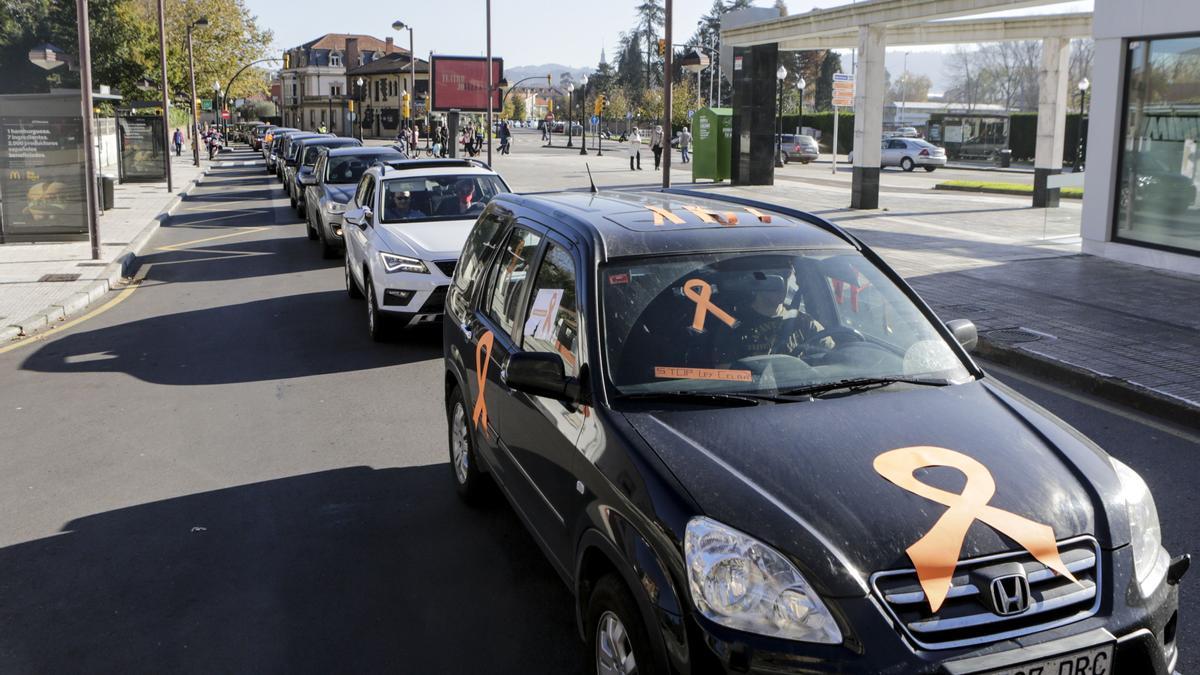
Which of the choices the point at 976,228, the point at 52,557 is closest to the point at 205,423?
the point at 52,557

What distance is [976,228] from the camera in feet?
67.5

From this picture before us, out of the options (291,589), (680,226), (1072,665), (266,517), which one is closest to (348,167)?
(266,517)

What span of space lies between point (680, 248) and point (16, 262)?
15.3 m

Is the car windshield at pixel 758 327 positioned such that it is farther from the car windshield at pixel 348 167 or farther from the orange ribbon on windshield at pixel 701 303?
the car windshield at pixel 348 167

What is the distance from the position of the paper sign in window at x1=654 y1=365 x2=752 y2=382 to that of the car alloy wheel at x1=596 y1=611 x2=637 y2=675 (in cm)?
90

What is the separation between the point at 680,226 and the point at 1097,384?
17.6ft

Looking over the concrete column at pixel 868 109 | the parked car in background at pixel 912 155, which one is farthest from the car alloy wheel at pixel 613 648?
the parked car in background at pixel 912 155

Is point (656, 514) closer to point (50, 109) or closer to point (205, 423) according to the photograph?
point (205, 423)

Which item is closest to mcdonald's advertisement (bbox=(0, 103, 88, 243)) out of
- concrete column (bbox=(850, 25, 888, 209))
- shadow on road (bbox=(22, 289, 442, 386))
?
shadow on road (bbox=(22, 289, 442, 386))

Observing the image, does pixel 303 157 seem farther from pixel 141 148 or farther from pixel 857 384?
pixel 857 384

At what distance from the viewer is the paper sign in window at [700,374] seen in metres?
3.87

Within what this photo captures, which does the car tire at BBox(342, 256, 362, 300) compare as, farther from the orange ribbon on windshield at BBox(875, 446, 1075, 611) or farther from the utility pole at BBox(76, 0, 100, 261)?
the orange ribbon on windshield at BBox(875, 446, 1075, 611)

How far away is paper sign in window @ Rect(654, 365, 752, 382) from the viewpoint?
3869 millimetres

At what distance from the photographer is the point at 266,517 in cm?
587
